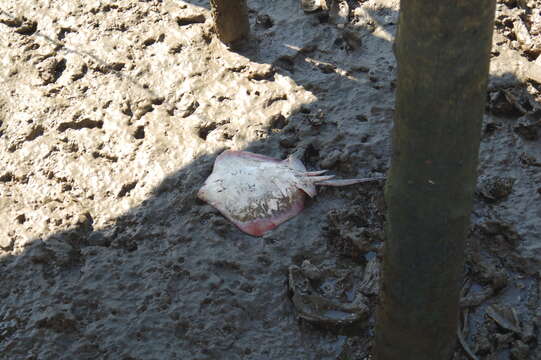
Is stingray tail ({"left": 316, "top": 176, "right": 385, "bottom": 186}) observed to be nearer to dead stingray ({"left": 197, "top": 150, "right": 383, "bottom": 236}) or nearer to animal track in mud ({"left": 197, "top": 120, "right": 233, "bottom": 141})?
dead stingray ({"left": 197, "top": 150, "right": 383, "bottom": 236})

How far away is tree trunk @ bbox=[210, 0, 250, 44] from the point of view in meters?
5.30

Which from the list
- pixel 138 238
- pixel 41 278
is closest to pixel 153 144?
pixel 138 238

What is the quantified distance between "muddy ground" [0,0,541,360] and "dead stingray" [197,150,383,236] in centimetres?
7

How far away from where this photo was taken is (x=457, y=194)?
2574 millimetres

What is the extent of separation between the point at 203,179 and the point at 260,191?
0.44 m

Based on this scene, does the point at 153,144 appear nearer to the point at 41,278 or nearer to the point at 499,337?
the point at 41,278

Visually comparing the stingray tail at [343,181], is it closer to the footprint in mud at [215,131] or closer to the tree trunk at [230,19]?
the footprint in mud at [215,131]

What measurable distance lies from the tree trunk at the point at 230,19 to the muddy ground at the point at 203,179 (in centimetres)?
14

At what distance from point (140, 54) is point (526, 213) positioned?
3107 millimetres

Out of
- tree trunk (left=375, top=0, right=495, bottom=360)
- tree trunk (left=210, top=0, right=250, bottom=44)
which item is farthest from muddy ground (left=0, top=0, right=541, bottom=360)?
tree trunk (left=375, top=0, right=495, bottom=360)

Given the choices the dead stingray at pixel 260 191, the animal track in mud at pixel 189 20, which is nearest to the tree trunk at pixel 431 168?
the dead stingray at pixel 260 191

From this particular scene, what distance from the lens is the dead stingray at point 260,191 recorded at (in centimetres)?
412

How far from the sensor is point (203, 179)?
4.43 m

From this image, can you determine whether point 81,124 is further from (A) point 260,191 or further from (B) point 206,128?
(A) point 260,191
